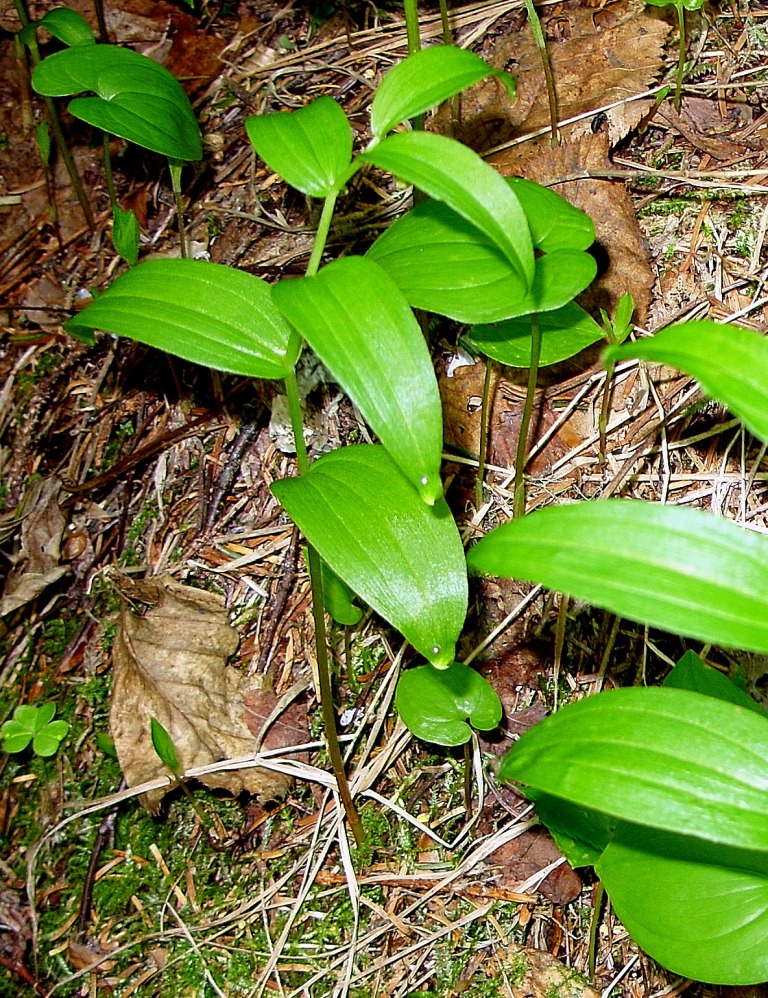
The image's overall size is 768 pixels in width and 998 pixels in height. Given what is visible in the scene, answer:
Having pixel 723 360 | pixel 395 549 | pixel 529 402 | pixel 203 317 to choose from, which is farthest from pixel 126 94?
pixel 723 360

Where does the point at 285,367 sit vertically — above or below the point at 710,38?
below

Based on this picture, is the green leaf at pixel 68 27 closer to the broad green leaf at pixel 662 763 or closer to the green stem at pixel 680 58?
the green stem at pixel 680 58

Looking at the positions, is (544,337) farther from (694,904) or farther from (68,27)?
(68,27)

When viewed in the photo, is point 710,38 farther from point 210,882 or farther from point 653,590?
point 210,882

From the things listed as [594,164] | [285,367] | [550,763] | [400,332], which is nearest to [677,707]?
[550,763]

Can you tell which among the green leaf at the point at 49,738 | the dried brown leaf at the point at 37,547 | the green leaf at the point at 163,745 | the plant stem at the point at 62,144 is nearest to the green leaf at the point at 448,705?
the green leaf at the point at 163,745

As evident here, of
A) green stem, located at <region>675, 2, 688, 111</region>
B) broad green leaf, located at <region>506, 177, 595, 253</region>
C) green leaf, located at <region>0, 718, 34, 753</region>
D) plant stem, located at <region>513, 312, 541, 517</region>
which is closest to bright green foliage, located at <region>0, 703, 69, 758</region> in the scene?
green leaf, located at <region>0, 718, 34, 753</region>
